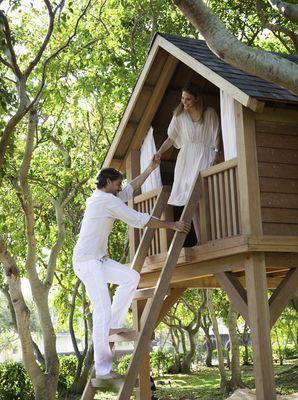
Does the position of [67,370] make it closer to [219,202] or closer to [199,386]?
[199,386]

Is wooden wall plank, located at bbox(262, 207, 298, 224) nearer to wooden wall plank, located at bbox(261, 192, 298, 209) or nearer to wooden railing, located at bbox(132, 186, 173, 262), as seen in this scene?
wooden wall plank, located at bbox(261, 192, 298, 209)

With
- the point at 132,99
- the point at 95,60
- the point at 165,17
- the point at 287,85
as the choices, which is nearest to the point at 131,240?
the point at 132,99

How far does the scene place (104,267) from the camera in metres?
8.34

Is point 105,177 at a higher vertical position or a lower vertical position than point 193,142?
lower

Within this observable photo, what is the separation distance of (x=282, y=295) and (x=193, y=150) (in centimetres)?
253

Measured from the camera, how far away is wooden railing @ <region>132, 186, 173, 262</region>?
9.90 metres

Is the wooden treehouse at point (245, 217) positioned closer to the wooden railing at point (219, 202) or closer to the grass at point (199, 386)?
the wooden railing at point (219, 202)

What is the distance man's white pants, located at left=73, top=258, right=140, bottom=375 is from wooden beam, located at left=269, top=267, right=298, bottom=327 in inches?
71.5

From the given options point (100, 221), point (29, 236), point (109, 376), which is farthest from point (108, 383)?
point (29, 236)

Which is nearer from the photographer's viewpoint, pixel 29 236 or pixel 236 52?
pixel 236 52

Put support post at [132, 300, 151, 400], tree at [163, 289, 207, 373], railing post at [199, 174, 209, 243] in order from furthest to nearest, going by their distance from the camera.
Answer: tree at [163, 289, 207, 373] → support post at [132, 300, 151, 400] → railing post at [199, 174, 209, 243]

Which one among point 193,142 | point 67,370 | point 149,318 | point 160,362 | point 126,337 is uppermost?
point 193,142

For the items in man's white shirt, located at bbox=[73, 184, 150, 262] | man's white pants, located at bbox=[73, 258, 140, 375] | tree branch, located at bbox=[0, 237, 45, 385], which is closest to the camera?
man's white pants, located at bbox=[73, 258, 140, 375]

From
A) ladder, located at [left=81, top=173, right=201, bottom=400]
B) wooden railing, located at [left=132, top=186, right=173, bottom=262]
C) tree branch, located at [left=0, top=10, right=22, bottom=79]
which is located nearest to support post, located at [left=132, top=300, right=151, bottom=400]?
wooden railing, located at [left=132, top=186, right=173, bottom=262]
